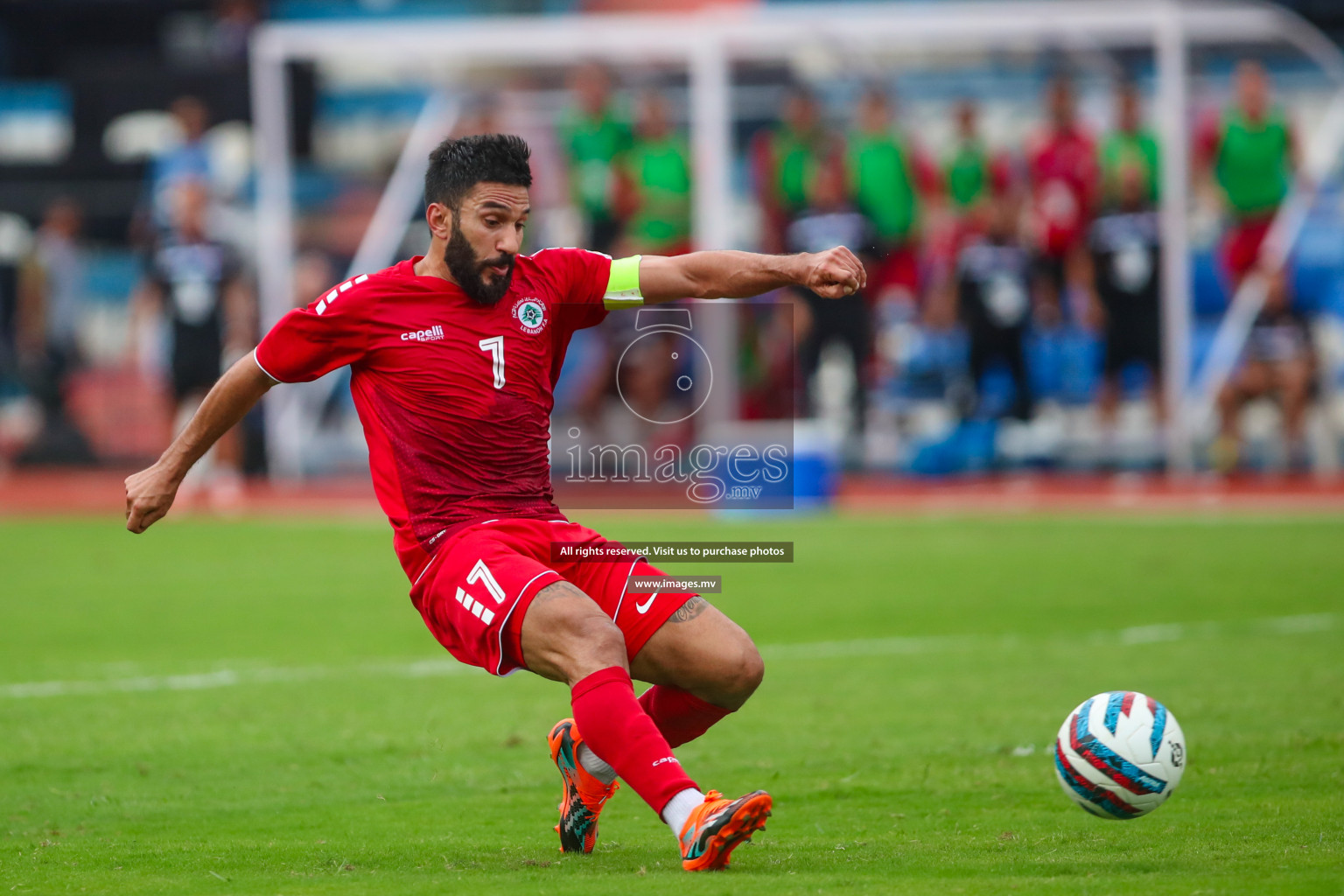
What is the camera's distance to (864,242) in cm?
1689

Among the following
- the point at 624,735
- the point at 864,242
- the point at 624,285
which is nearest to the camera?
the point at 624,735

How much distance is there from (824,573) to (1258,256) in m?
8.45

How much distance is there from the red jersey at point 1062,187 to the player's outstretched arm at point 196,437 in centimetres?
1320

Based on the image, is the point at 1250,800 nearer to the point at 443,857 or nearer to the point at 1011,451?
the point at 443,857

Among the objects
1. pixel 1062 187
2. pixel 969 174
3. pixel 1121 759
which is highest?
pixel 969 174

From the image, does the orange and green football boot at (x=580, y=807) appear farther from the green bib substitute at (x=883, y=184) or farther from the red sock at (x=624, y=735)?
the green bib substitute at (x=883, y=184)

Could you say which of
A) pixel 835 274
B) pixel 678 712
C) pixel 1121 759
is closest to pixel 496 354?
pixel 835 274

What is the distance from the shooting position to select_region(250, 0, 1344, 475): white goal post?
17.2 metres

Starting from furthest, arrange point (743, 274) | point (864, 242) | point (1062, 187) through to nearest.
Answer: point (1062, 187)
point (864, 242)
point (743, 274)

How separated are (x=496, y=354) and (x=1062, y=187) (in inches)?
509

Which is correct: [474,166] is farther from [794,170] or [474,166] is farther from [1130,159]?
[1130,159]

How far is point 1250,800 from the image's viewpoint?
5555 millimetres

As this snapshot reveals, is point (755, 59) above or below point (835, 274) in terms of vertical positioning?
above

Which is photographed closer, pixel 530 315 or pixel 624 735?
pixel 624 735
